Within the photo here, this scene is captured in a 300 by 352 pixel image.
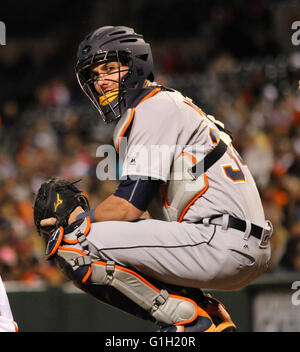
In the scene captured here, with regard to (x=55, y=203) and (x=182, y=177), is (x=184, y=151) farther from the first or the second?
(x=55, y=203)

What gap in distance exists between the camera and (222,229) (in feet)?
11.2

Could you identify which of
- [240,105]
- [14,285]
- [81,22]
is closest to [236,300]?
[14,285]

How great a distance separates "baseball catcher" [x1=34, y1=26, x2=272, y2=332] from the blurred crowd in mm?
3348

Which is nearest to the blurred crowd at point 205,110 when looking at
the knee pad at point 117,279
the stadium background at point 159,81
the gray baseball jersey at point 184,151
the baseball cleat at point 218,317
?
the stadium background at point 159,81

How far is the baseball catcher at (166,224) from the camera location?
11.1 feet

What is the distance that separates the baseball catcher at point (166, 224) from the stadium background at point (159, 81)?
107 inches

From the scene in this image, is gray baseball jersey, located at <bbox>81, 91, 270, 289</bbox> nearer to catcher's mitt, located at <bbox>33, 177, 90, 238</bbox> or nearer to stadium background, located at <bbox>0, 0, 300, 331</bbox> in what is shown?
catcher's mitt, located at <bbox>33, 177, 90, 238</bbox>

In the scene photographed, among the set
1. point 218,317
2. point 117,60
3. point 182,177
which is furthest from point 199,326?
point 117,60

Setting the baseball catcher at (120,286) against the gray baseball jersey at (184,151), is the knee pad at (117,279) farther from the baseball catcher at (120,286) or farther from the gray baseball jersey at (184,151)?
the gray baseball jersey at (184,151)

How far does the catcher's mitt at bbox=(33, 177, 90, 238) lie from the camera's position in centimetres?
361

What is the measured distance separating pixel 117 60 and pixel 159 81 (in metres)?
6.07

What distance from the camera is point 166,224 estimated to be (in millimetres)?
3455
